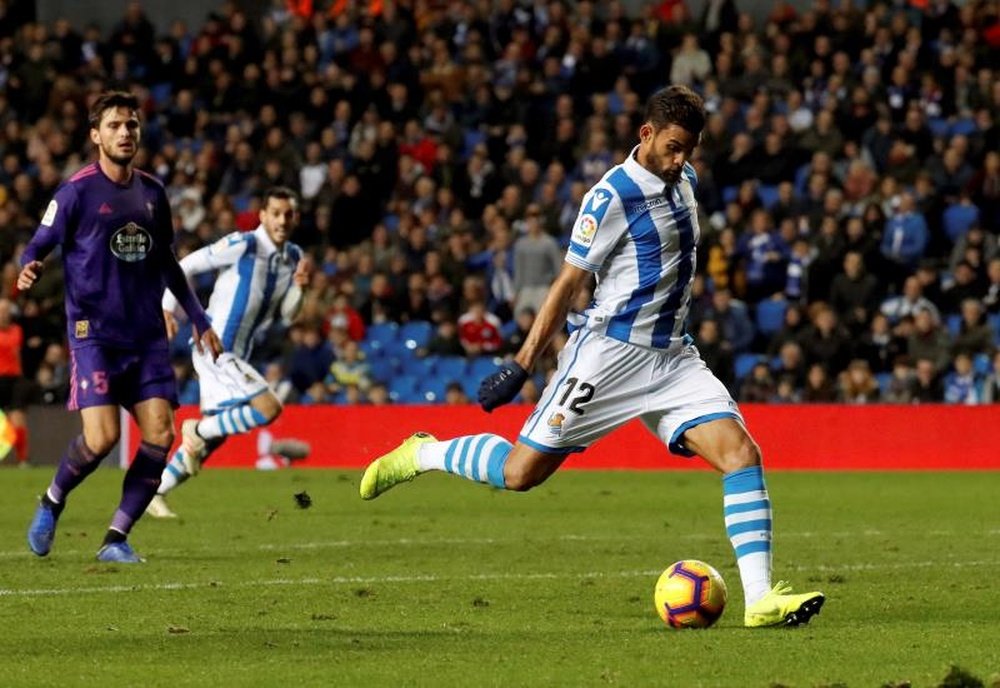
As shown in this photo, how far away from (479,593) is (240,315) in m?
5.45

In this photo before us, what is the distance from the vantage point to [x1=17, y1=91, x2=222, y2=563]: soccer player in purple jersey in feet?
34.8

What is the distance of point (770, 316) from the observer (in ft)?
76.9

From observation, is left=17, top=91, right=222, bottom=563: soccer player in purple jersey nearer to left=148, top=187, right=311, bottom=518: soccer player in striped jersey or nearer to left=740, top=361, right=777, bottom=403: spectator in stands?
left=148, top=187, right=311, bottom=518: soccer player in striped jersey

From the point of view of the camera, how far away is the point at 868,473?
21031 mm

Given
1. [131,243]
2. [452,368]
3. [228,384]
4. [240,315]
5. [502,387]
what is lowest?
[452,368]

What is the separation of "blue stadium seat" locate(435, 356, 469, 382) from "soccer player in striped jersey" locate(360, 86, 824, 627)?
48.0ft

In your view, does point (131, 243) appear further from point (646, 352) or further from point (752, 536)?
point (752, 536)

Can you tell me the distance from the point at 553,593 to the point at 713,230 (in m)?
14.3

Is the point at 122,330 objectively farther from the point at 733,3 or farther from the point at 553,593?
Result: the point at 733,3

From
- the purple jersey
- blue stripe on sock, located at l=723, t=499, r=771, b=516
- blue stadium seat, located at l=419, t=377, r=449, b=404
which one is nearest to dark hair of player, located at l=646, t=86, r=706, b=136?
blue stripe on sock, located at l=723, t=499, r=771, b=516

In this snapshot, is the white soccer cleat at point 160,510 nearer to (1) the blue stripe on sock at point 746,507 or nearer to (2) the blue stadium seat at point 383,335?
(1) the blue stripe on sock at point 746,507

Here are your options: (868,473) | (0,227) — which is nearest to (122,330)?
(868,473)

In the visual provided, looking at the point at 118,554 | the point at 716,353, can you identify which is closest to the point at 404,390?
the point at 716,353

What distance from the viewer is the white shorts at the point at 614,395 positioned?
8562 millimetres
